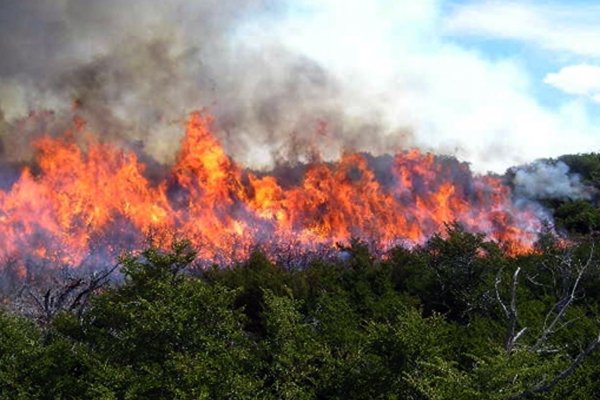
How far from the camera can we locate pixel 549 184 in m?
89.2

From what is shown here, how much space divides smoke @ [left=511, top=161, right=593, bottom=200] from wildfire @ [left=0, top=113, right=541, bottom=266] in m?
3.34

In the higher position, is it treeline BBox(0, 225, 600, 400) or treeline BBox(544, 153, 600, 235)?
treeline BBox(544, 153, 600, 235)

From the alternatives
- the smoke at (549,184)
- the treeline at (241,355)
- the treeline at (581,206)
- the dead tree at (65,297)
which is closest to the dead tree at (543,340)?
the treeline at (241,355)

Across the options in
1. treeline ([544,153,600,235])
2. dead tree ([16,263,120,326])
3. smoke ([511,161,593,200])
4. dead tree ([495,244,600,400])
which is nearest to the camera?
dead tree ([495,244,600,400])

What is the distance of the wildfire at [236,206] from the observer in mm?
78688

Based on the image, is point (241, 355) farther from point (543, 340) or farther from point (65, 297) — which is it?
point (65, 297)

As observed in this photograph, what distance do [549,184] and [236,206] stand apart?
46.0m

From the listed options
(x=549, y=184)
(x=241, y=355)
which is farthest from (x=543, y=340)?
(x=549, y=184)

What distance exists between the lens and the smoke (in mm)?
85625

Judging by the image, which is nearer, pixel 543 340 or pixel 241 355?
pixel 241 355

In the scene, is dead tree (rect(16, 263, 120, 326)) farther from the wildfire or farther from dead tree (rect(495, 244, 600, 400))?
the wildfire

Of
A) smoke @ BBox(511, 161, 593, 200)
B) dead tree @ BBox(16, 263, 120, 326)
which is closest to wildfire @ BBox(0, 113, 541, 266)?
smoke @ BBox(511, 161, 593, 200)

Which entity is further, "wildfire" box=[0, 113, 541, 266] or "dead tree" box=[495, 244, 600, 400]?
"wildfire" box=[0, 113, 541, 266]

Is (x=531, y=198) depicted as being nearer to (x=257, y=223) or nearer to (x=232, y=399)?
(x=257, y=223)
